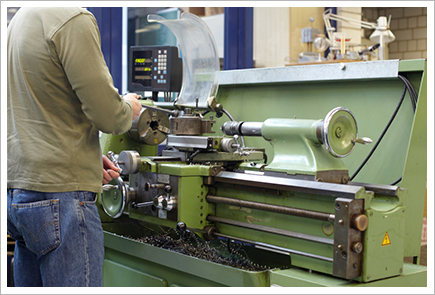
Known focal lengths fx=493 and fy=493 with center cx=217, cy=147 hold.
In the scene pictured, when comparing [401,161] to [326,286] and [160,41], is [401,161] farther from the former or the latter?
[160,41]

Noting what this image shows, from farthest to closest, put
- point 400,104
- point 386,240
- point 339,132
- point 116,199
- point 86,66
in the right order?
1. point 116,199
2. point 400,104
3. point 339,132
4. point 386,240
5. point 86,66

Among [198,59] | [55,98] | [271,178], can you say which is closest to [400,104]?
[271,178]

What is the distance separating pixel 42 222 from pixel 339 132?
850 mm

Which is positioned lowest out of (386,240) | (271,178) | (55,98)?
(386,240)

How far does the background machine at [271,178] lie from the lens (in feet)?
4.42

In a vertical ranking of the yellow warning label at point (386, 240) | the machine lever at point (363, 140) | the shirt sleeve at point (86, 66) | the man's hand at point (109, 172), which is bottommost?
the yellow warning label at point (386, 240)

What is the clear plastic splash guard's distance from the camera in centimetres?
192

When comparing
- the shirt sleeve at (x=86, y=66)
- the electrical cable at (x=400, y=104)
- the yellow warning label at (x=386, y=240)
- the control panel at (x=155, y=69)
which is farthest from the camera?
the control panel at (x=155, y=69)

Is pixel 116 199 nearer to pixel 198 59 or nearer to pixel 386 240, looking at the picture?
pixel 198 59

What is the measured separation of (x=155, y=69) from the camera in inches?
89.0

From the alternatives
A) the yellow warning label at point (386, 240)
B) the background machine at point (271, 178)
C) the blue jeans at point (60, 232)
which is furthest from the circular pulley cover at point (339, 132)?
the blue jeans at point (60, 232)

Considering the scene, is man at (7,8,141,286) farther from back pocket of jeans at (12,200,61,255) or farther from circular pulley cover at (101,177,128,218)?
circular pulley cover at (101,177,128,218)

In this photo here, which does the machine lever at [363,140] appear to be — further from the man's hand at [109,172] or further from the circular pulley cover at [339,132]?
the man's hand at [109,172]

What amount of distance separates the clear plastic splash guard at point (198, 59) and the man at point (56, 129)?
0.67m
